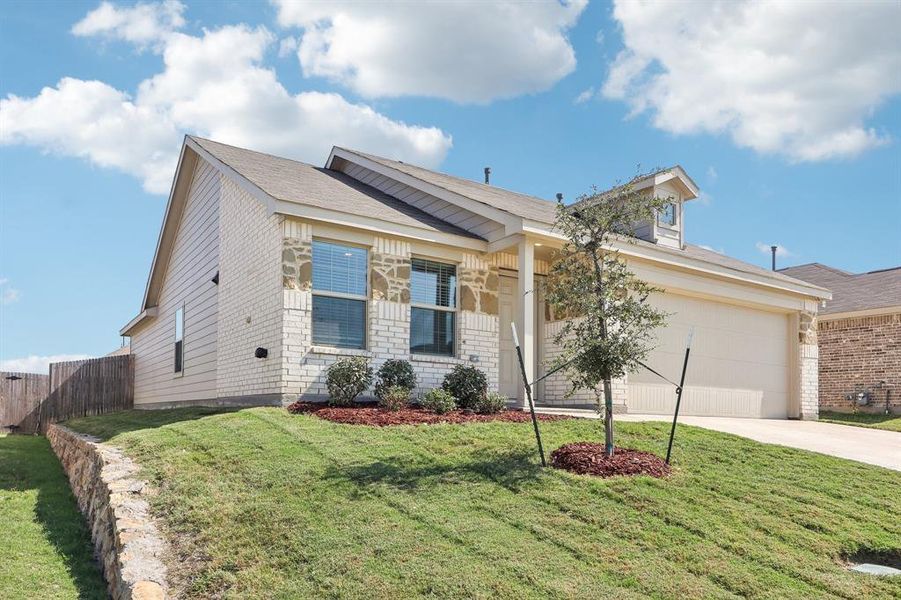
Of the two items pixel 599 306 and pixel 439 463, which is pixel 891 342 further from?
pixel 439 463

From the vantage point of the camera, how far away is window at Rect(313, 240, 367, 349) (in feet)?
38.2

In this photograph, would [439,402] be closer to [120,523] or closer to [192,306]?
[120,523]

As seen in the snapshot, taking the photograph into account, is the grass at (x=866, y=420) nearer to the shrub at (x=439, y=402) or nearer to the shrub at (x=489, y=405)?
the shrub at (x=489, y=405)

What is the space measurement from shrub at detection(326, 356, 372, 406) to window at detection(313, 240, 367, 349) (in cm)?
72

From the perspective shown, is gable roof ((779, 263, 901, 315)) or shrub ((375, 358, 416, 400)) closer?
shrub ((375, 358, 416, 400))

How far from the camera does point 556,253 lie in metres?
13.2

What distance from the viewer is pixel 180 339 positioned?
17.8m

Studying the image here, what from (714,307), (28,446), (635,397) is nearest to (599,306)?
(635,397)

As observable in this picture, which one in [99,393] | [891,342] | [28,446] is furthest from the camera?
[99,393]

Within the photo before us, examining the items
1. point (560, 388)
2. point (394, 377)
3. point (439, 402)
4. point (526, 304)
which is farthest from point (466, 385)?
point (560, 388)

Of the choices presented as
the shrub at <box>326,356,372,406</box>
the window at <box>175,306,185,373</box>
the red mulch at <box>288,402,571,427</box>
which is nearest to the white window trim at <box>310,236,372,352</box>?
the shrub at <box>326,356,372,406</box>

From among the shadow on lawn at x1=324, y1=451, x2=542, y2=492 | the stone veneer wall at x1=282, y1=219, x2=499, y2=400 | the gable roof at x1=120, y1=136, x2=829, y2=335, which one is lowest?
the shadow on lawn at x1=324, y1=451, x2=542, y2=492

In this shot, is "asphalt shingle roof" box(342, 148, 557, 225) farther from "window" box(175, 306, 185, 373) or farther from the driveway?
"window" box(175, 306, 185, 373)

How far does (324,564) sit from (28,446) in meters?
12.6
